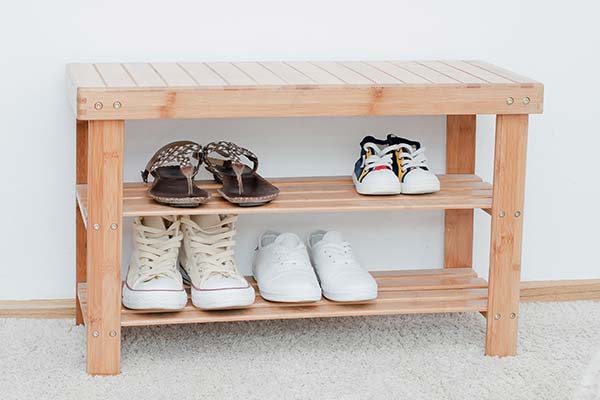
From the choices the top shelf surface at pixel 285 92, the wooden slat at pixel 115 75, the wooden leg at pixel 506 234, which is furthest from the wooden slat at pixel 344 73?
the wooden slat at pixel 115 75

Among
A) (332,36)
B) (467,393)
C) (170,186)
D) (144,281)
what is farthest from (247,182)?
(467,393)

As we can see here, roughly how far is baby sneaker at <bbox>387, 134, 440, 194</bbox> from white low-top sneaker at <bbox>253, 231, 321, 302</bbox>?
214 mm

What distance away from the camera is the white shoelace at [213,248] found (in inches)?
68.6

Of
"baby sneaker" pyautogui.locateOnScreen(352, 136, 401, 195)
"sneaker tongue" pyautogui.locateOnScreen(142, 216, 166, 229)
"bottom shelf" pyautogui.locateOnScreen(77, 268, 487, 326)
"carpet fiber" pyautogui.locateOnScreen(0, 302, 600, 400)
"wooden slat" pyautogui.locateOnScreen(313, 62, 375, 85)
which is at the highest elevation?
"wooden slat" pyautogui.locateOnScreen(313, 62, 375, 85)

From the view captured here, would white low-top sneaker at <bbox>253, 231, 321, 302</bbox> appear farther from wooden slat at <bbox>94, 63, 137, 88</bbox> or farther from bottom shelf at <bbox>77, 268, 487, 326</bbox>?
wooden slat at <bbox>94, 63, 137, 88</bbox>

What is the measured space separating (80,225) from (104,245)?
28 centimetres

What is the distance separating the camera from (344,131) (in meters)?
1.97

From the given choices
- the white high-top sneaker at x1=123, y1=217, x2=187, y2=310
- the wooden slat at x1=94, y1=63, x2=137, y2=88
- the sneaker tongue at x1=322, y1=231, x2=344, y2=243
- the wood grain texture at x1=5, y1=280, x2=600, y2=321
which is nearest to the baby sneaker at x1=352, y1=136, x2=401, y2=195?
the sneaker tongue at x1=322, y1=231, x2=344, y2=243

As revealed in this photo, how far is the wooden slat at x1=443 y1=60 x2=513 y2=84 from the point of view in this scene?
1.71 m

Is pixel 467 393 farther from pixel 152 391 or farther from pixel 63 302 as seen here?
pixel 63 302

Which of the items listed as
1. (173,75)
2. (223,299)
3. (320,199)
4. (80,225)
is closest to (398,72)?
(320,199)

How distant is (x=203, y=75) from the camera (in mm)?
1711

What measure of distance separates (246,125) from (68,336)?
50 cm

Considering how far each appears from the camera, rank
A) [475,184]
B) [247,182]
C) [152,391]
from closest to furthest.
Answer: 1. [152,391]
2. [247,182]
3. [475,184]
